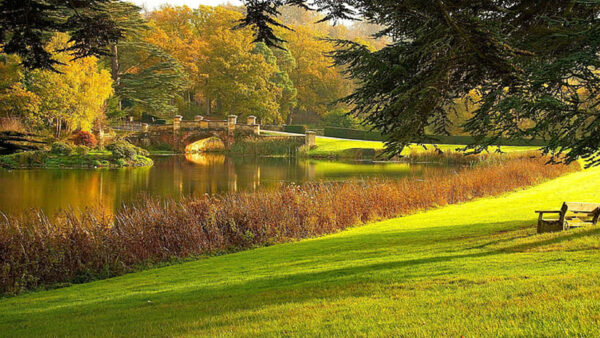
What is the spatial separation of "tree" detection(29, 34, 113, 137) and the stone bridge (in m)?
9.38

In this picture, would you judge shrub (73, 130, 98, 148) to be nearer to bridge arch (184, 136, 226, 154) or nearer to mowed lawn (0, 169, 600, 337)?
bridge arch (184, 136, 226, 154)

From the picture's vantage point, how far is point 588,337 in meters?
3.23

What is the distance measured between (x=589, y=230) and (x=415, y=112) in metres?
3.36

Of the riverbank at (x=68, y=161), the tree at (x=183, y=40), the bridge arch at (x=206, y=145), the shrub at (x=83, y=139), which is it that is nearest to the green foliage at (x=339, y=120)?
the bridge arch at (x=206, y=145)

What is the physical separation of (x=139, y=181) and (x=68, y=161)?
30.1 feet

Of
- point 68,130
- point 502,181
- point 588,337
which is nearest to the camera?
point 588,337

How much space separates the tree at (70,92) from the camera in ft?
103

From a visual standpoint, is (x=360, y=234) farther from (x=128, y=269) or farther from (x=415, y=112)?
(x=415, y=112)

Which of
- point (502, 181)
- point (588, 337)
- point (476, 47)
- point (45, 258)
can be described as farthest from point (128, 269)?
point (502, 181)

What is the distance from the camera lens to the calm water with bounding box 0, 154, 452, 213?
58.4 feet

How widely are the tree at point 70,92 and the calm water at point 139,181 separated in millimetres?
5595

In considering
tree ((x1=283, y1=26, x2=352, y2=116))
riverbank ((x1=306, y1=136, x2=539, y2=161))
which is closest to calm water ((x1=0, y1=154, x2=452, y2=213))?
riverbank ((x1=306, y1=136, x2=539, y2=161))

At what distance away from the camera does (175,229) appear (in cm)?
1073

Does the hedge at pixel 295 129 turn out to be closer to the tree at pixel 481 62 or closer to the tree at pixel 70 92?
the tree at pixel 70 92
